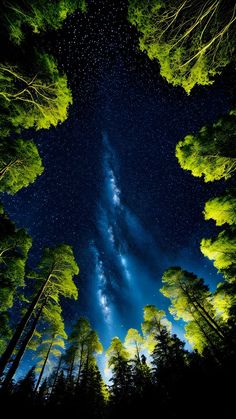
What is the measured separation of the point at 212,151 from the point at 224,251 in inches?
193

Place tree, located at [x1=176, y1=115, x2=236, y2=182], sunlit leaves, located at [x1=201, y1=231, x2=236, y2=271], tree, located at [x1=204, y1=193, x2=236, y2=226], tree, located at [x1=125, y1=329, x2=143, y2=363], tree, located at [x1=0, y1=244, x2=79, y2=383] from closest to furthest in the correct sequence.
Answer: tree, located at [x1=176, y1=115, x2=236, y2=182] < tree, located at [x1=204, y1=193, x2=236, y2=226] < sunlit leaves, located at [x1=201, y1=231, x2=236, y2=271] < tree, located at [x1=0, y1=244, x2=79, y2=383] < tree, located at [x1=125, y1=329, x2=143, y2=363]

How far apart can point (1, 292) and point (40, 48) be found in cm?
1111

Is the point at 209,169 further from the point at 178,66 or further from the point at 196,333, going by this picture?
the point at 196,333

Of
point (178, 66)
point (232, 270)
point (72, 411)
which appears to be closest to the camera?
point (178, 66)

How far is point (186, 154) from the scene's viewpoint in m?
7.62

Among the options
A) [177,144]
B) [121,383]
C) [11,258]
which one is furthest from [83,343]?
[177,144]

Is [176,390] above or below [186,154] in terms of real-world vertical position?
below

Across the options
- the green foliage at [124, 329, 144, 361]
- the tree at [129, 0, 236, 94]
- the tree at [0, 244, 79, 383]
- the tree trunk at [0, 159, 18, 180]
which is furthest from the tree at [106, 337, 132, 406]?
the tree at [129, 0, 236, 94]

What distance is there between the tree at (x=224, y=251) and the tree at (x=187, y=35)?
6282 mm

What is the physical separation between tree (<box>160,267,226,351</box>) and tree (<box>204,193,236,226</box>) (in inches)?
395

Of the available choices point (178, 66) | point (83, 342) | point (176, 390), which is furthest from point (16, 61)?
point (83, 342)

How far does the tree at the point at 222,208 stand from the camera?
743cm

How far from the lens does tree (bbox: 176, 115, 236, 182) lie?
22.3 ft

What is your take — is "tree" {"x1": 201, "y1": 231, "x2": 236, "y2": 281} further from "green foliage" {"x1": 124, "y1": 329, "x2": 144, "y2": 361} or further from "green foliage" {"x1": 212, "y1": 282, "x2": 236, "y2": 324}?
"green foliage" {"x1": 124, "y1": 329, "x2": 144, "y2": 361}
